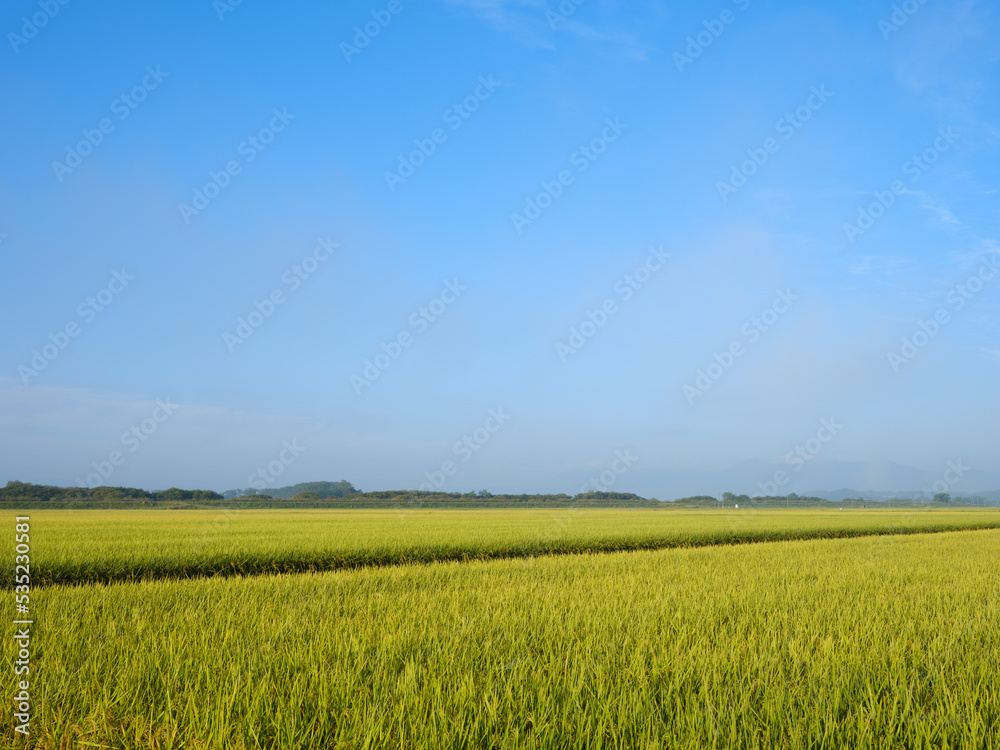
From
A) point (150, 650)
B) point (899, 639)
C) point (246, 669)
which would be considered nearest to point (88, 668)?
point (150, 650)

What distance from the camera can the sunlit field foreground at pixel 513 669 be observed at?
2809mm

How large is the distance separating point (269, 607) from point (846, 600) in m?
6.94

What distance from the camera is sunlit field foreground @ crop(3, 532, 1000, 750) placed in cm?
281

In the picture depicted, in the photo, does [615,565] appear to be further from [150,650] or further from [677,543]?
[677,543]

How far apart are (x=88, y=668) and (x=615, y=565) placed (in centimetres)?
964

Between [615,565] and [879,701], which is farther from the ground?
[879,701]

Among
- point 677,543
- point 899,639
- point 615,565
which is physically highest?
point 899,639

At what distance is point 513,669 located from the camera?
369cm

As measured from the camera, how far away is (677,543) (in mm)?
21500

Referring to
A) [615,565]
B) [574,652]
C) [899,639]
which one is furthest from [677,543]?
[574,652]

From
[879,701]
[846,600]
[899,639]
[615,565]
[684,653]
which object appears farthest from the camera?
[615,565]

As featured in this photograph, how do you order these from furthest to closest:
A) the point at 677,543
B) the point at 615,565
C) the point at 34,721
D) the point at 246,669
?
the point at 677,543 → the point at 615,565 → the point at 246,669 → the point at 34,721

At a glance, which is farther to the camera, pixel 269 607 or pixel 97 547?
pixel 97 547

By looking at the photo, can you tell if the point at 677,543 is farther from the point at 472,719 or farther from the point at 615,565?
the point at 472,719
